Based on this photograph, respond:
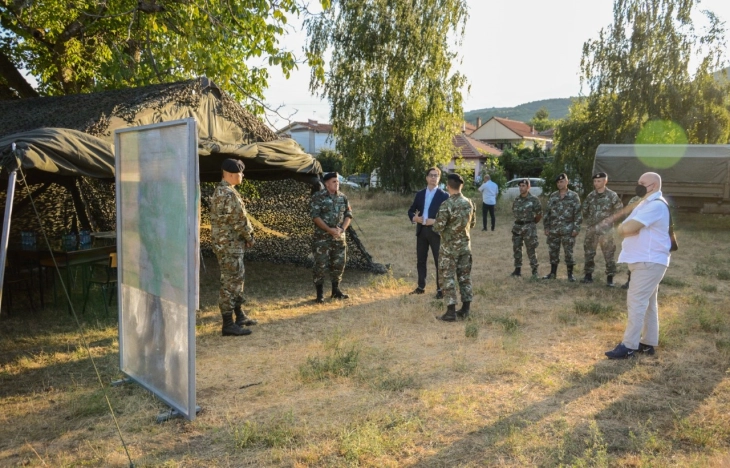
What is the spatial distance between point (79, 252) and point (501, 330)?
5061 millimetres

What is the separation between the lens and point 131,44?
35.9 ft

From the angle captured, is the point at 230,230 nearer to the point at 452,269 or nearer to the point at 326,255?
the point at 326,255

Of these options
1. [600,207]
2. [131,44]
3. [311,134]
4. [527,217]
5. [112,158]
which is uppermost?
[311,134]

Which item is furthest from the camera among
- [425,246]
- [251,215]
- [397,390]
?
[251,215]

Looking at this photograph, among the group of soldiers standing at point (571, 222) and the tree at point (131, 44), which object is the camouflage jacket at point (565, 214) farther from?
the tree at point (131, 44)

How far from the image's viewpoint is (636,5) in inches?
769

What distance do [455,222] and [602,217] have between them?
3.20 metres

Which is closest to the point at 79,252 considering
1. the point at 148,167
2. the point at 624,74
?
the point at 148,167

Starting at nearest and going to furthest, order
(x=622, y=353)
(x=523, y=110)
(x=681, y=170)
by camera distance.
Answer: (x=622, y=353)
(x=681, y=170)
(x=523, y=110)

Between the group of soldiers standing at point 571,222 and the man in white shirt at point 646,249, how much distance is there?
10.6 feet

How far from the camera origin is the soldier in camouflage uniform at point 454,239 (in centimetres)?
662

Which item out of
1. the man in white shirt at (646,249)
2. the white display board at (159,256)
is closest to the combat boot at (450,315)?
the man in white shirt at (646,249)

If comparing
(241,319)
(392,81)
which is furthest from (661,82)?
(241,319)

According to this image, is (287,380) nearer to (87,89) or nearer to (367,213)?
(87,89)
